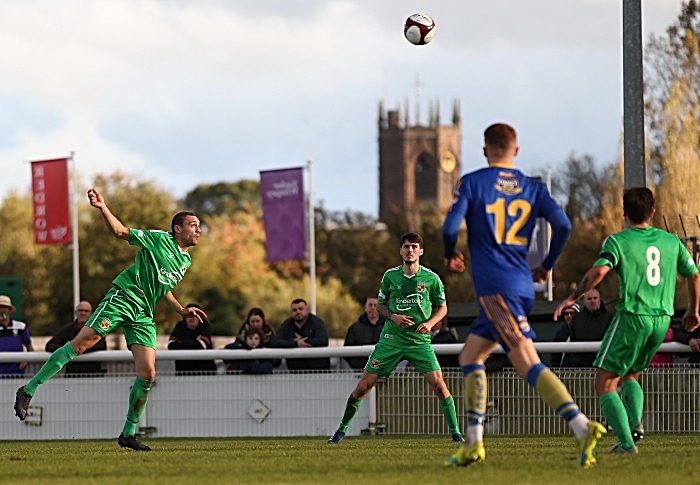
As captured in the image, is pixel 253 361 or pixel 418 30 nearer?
pixel 418 30

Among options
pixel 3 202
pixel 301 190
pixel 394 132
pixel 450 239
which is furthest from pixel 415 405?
pixel 394 132

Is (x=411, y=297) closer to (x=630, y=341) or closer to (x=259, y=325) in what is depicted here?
(x=630, y=341)

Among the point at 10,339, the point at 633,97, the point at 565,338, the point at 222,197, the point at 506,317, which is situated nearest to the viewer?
the point at 506,317

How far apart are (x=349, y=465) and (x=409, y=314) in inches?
161

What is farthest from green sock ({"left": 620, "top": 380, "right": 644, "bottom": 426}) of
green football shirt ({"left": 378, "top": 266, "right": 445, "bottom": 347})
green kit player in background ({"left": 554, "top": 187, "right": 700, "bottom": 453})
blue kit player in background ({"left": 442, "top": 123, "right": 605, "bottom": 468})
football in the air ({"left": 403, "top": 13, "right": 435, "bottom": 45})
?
football in the air ({"left": 403, "top": 13, "right": 435, "bottom": 45})

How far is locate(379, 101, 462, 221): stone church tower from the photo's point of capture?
188750mm

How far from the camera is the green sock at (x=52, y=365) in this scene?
1273 cm

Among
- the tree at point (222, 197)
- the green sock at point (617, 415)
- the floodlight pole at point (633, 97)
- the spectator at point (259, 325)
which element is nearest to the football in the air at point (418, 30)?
the floodlight pole at point (633, 97)

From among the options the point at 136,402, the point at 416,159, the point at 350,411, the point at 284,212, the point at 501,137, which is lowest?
the point at 350,411

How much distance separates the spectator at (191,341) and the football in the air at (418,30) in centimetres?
467

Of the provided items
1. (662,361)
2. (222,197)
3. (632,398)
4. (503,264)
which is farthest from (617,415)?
(222,197)

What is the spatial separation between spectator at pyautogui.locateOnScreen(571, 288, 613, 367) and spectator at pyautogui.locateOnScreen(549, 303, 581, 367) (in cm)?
9

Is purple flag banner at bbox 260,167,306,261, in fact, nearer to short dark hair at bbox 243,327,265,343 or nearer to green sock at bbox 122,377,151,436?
short dark hair at bbox 243,327,265,343

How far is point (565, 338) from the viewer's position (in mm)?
17312
